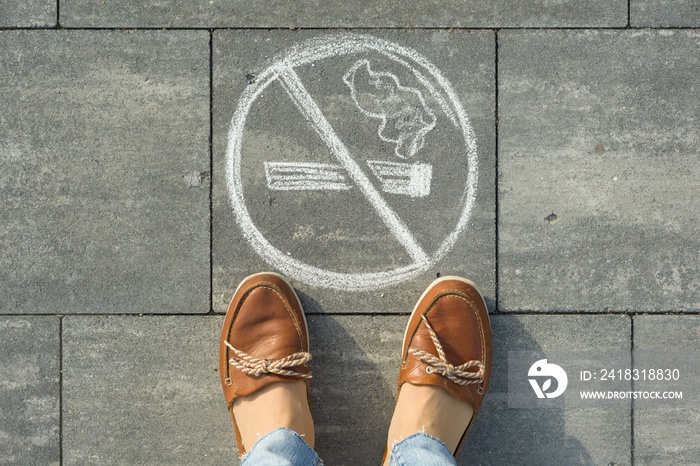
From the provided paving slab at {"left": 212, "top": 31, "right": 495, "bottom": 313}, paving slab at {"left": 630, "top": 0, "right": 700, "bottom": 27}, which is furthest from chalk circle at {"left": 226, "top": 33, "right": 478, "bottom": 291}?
paving slab at {"left": 630, "top": 0, "right": 700, "bottom": 27}

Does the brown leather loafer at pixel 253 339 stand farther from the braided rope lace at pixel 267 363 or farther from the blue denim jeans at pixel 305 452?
the blue denim jeans at pixel 305 452

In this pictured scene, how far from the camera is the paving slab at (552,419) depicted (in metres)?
2.84

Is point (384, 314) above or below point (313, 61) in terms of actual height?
below

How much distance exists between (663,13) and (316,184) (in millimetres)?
1799

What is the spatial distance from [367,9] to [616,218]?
150 centimetres

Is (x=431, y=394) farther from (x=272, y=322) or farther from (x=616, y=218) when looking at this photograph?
(x=616, y=218)

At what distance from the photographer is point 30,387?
2830 mm

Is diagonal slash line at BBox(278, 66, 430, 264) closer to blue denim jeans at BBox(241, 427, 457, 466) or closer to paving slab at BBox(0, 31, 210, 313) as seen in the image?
paving slab at BBox(0, 31, 210, 313)

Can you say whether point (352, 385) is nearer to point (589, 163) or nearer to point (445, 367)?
point (445, 367)

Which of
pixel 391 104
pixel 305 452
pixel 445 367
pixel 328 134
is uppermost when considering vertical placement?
pixel 391 104

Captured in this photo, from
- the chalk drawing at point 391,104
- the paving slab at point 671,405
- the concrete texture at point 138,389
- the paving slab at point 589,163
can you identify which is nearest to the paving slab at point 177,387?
the concrete texture at point 138,389

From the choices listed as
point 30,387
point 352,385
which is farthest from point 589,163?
point 30,387

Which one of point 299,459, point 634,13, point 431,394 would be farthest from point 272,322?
point 634,13

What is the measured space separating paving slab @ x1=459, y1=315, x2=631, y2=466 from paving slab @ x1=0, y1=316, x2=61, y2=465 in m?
1.93
